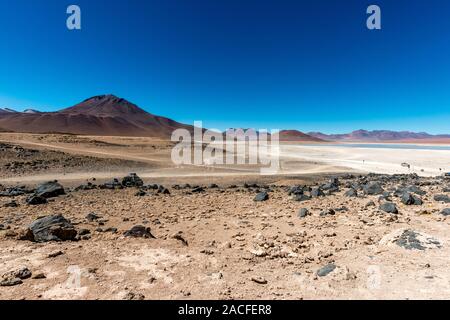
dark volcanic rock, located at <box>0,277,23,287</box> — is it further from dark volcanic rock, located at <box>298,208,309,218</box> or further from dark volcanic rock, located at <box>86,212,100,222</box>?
dark volcanic rock, located at <box>298,208,309,218</box>

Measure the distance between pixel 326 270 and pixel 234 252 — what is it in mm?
1679

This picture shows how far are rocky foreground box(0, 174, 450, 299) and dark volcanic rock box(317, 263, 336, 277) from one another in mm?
14

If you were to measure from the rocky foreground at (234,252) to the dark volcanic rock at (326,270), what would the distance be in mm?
14

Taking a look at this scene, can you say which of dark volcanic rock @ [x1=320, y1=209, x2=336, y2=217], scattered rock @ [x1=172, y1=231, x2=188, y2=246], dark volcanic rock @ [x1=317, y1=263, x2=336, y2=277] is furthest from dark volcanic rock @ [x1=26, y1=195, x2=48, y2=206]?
dark volcanic rock @ [x1=317, y1=263, x2=336, y2=277]

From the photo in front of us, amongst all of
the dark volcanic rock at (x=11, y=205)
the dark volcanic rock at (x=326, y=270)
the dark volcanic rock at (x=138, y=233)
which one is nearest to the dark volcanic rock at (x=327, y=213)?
the dark volcanic rock at (x=326, y=270)

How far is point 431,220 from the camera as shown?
6848 millimetres

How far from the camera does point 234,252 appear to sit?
542 cm

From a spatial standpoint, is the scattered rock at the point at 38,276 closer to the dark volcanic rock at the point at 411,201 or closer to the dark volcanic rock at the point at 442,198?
the dark volcanic rock at the point at 411,201

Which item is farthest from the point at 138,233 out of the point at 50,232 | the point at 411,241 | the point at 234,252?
the point at 411,241

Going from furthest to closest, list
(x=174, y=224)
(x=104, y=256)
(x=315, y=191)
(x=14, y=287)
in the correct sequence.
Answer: (x=315, y=191), (x=174, y=224), (x=104, y=256), (x=14, y=287)

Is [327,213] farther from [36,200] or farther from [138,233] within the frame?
[36,200]
